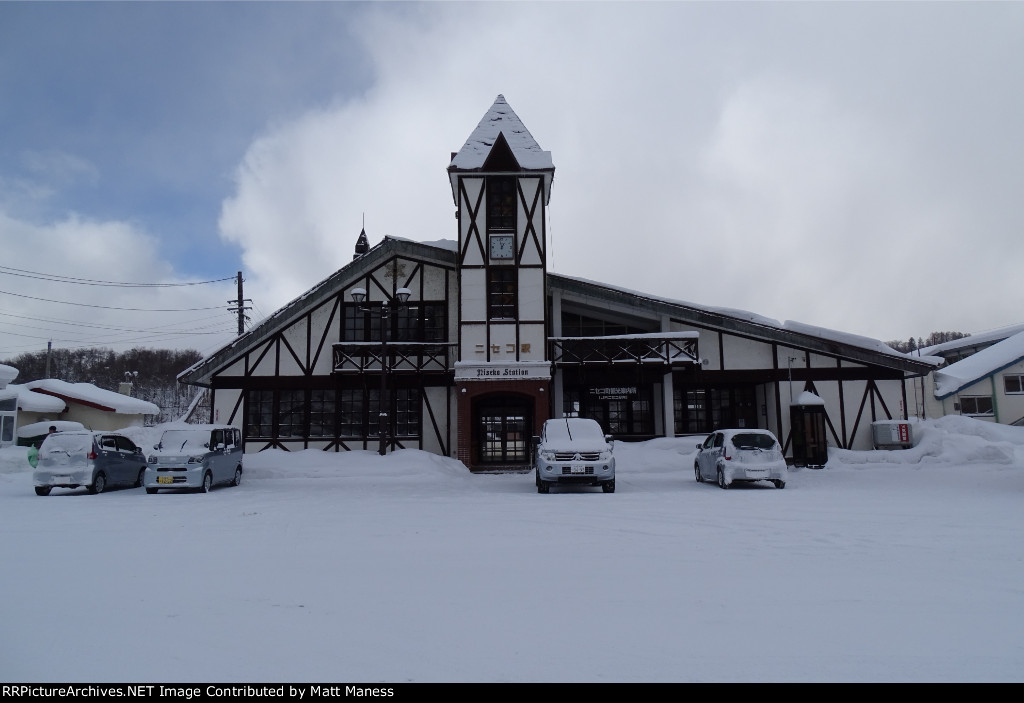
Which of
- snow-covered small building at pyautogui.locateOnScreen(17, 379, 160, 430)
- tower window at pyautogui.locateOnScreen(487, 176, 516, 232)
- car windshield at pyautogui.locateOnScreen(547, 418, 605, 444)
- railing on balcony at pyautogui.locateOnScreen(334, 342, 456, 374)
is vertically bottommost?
car windshield at pyautogui.locateOnScreen(547, 418, 605, 444)

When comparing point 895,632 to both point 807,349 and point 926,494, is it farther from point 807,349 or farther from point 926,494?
point 807,349

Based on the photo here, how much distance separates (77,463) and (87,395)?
31.7 meters

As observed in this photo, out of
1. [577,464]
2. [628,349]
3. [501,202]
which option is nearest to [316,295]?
[501,202]

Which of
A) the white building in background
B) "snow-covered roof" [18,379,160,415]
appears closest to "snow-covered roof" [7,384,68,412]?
"snow-covered roof" [18,379,160,415]

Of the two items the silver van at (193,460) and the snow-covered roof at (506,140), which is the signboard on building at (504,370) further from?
the silver van at (193,460)

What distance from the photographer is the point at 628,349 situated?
72.3ft

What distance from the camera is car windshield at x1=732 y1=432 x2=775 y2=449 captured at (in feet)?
50.6

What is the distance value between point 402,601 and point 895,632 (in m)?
3.58

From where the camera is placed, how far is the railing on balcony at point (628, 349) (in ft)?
71.6

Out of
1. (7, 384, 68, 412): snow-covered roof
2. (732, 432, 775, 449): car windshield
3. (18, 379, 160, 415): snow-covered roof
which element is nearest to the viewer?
(732, 432, 775, 449): car windshield

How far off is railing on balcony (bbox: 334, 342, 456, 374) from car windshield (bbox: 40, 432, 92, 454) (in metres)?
7.64

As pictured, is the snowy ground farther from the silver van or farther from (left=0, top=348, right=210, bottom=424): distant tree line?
(left=0, top=348, right=210, bottom=424): distant tree line

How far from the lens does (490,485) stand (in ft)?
56.0

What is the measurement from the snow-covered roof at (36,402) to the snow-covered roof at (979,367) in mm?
48148
